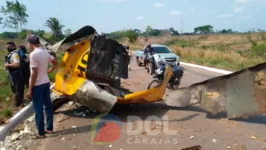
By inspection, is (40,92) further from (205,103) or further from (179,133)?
(205,103)

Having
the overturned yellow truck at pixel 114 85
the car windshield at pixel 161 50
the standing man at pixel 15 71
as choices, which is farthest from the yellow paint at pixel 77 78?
the car windshield at pixel 161 50

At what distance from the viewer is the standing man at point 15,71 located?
27.0ft

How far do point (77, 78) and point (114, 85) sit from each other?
4.79 ft

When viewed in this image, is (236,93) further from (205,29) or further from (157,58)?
(205,29)

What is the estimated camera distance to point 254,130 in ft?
20.9

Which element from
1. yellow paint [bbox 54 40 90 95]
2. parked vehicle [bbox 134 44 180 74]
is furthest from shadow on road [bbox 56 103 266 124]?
parked vehicle [bbox 134 44 180 74]

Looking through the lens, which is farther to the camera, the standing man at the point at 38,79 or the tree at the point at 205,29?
the tree at the point at 205,29

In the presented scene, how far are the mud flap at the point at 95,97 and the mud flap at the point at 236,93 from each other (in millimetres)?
2069

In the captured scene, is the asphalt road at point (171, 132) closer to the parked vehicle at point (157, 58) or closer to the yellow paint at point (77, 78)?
the yellow paint at point (77, 78)

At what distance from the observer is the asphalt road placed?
5.60 metres

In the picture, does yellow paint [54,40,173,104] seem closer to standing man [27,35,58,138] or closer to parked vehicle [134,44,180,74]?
standing man [27,35,58,138]

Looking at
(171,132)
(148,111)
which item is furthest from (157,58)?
(171,132)

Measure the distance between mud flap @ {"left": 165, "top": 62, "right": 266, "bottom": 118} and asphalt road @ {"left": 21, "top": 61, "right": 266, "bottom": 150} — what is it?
26 cm

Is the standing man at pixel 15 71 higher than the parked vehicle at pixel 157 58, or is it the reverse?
the standing man at pixel 15 71
